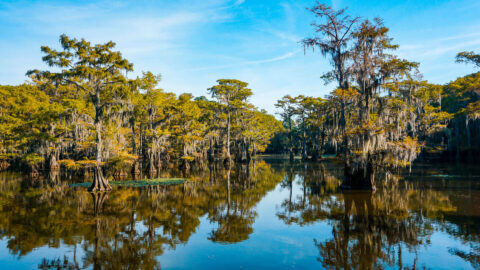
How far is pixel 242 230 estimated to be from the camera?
10188 millimetres

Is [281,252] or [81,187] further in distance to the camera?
[81,187]

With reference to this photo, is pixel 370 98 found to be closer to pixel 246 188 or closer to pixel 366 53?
pixel 366 53

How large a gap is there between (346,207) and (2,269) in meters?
12.4

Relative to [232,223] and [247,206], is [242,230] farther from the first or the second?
[247,206]

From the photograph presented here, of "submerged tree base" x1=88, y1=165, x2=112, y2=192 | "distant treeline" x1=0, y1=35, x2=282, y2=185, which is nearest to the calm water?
"submerged tree base" x1=88, y1=165, x2=112, y2=192

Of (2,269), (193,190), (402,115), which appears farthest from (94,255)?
(402,115)

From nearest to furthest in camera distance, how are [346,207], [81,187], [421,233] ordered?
[421,233], [346,207], [81,187]

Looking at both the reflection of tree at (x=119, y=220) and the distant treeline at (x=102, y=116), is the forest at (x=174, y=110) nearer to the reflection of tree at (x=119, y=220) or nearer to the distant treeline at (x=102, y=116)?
the distant treeline at (x=102, y=116)

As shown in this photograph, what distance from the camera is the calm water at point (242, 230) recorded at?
23.9 ft

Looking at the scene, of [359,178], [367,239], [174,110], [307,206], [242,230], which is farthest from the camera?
[174,110]

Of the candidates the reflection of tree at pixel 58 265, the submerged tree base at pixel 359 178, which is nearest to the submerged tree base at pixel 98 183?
the reflection of tree at pixel 58 265

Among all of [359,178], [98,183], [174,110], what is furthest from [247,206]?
[174,110]

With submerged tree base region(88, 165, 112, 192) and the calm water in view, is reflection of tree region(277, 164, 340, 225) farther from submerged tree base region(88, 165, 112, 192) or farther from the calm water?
submerged tree base region(88, 165, 112, 192)

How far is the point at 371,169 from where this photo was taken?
688 inches
